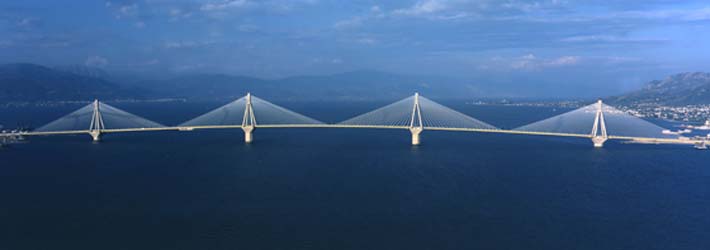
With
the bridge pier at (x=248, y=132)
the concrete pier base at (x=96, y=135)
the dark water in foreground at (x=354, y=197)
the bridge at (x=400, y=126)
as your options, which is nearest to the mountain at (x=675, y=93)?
the bridge at (x=400, y=126)

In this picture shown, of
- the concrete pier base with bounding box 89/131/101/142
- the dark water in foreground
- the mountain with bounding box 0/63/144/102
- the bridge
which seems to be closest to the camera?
the dark water in foreground

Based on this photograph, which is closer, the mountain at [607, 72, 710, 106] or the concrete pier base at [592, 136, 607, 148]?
the concrete pier base at [592, 136, 607, 148]

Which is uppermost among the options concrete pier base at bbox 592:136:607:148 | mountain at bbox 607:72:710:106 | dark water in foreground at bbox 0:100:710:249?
mountain at bbox 607:72:710:106

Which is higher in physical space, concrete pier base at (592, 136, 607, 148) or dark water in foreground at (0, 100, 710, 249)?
concrete pier base at (592, 136, 607, 148)

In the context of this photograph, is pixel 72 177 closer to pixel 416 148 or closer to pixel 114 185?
pixel 114 185

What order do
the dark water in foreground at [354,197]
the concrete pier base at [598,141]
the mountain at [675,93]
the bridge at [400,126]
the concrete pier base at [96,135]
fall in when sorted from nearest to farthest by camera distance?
the dark water in foreground at [354,197] < the concrete pier base at [598,141] < the bridge at [400,126] < the concrete pier base at [96,135] < the mountain at [675,93]

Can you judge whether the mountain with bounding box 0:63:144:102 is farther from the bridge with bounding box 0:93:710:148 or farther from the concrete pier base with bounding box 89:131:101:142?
the concrete pier base with bounding box 89:131:101:142

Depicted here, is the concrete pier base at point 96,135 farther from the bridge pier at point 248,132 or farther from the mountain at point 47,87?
the mountain at point 47,87

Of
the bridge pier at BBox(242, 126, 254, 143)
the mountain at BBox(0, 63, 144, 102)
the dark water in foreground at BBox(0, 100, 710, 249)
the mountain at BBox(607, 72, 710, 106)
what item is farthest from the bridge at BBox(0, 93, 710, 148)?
the mountain at BBox(0, 63, 144, 102)
